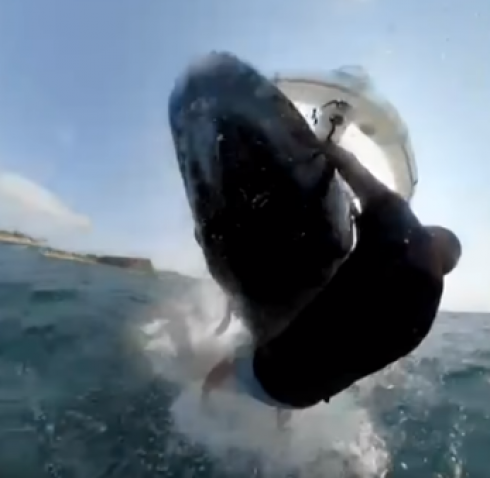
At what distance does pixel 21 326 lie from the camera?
1008cm

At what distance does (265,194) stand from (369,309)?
2.92 ft

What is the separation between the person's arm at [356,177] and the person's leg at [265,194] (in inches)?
5.0

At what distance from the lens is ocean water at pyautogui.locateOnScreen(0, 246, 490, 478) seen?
20.5 feet

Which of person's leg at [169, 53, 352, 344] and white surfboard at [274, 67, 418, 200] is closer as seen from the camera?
person's leg at [169, 53, 352, 344]

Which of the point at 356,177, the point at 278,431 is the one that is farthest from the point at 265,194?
the point at 278,431

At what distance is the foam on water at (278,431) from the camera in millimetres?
6410

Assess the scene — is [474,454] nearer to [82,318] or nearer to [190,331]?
[190,331]

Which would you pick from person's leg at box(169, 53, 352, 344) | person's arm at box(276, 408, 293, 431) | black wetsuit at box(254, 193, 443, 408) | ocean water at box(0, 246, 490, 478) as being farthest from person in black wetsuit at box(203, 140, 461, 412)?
person's arm at box(276, 408, 293, 431)

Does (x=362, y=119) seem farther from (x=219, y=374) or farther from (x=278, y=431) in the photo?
(x=278, y=431)

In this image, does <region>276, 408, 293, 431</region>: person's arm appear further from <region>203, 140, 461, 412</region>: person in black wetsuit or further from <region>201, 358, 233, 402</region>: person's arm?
<region>203, 140, 461, 412</region>: person in black wetsuit

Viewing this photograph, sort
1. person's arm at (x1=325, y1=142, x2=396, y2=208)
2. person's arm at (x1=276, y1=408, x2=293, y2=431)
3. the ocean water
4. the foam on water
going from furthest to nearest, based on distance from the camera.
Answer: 1. the foam on water
2. the ocean water
3. person's arm at (x1=276, y1=408, x2=293, y2=431)
4. person's arm at (x1=325, y1=142, x2=396, y2=208)

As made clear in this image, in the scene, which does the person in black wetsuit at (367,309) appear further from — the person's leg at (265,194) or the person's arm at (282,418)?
the person's arm at (282,418)

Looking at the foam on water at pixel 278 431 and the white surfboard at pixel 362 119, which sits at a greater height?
the white surfboard at pixel 362 119

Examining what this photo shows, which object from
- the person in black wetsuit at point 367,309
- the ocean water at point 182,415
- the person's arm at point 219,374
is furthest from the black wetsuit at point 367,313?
the ocean water at point 182,415
